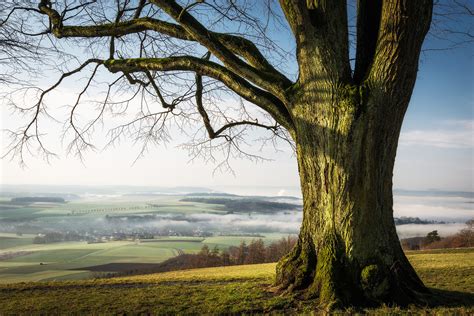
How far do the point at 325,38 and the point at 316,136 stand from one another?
5.49 ft

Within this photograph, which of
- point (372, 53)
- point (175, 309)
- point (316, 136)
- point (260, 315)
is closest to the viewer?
point (260, 315)

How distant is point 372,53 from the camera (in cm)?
675

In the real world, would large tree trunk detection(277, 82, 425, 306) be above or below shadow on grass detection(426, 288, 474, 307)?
above

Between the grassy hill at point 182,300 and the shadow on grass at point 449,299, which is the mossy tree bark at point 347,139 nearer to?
the shadow on grass at point 449,299

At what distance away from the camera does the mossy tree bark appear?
19.2 feet

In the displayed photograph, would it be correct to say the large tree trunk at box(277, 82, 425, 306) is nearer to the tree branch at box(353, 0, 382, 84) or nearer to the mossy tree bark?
the mossy tree bark

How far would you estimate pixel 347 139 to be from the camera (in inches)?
231

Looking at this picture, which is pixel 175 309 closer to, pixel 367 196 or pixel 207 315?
pixel 207 315

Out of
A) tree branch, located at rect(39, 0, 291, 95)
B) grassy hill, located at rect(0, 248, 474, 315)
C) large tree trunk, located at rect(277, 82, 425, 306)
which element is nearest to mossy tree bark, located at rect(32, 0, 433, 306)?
large tree trunk, located at rect(277, 82, 425, 306)

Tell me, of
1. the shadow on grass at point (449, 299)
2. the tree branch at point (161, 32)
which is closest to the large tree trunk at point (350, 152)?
the shadow on grass at point (449, 299)

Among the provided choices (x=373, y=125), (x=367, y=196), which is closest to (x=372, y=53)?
(x=373, y=125)

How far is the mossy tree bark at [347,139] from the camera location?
585 cm

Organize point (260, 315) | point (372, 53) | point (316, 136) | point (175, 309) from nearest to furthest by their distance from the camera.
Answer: point (260, 315) → point (175, 309) → point (316, 136) → point (372, 53)

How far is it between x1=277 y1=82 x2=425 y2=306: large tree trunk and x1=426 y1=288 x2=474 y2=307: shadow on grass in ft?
0.84
